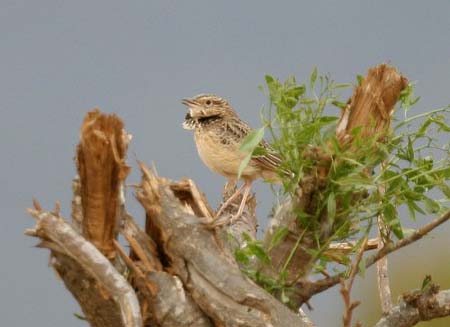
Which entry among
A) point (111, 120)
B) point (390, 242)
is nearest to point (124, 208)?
point (111, 120)

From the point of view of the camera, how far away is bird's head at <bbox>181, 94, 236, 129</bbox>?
10969mm

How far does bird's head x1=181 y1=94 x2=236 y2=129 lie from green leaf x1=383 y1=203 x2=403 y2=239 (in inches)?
149

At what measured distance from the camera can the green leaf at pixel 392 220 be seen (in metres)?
7.33

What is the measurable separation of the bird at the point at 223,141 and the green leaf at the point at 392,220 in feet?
8.27

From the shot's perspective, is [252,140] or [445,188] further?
[445,188]

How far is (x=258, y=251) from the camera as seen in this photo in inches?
293

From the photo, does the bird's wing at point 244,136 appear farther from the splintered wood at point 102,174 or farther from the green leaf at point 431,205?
the splintered wood at point 102,174

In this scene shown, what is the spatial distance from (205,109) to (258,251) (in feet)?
12.6

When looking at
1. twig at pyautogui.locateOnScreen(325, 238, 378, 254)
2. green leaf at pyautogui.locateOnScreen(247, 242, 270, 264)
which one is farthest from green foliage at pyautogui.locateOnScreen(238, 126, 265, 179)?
twig at pyautogui.locateOnScreen(325, 238, 378, 254)

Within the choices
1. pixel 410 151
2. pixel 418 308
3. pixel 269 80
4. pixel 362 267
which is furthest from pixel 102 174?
pixel 418 308

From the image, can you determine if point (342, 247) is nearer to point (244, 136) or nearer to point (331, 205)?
point (331, 205)

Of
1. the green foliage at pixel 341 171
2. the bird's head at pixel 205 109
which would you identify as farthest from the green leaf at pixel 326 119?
the bird's head at pixel 205 109

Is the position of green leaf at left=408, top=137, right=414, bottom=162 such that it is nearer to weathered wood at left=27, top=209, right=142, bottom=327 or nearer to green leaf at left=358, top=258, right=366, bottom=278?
green leaf at left=358, top=258, right=366, bottom=278

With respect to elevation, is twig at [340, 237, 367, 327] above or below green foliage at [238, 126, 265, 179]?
below
